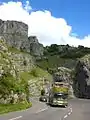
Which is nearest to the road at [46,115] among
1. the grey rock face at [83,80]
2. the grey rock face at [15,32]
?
the grey rock face at [83,80]

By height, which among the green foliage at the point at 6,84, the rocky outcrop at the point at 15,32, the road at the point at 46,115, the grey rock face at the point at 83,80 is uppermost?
the rocky outcrop at the point at 15,32

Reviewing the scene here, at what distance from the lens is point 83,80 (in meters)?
169

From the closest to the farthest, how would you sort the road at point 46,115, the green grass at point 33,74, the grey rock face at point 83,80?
1. the road at point 46,115
2. the green grass at point 33,74
3. the grey rock face at point 83,80

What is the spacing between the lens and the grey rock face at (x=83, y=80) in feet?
538

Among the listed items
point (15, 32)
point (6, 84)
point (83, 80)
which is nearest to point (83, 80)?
point (83, 80)

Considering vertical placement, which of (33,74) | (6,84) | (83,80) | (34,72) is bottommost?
(6,84)

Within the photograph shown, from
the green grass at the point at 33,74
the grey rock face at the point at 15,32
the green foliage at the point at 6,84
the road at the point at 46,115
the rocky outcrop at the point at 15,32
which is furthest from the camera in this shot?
the grey rock face at the point at 15,32

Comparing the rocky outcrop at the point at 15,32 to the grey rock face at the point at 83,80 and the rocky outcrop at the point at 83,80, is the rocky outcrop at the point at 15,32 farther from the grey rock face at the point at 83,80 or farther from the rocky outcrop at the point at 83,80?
the rocky outcrop at the point at 83,80

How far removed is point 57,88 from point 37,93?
213 feet

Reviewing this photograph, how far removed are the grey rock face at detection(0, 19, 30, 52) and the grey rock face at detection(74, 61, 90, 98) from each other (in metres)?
33.3

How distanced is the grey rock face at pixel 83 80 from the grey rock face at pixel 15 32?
3330 centimetres

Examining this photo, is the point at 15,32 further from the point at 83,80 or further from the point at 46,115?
the point at 46,115

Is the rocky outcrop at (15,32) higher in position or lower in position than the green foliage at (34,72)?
higher

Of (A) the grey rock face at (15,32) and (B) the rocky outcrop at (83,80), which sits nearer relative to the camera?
(B) the rocky outcrop at (83,80)
